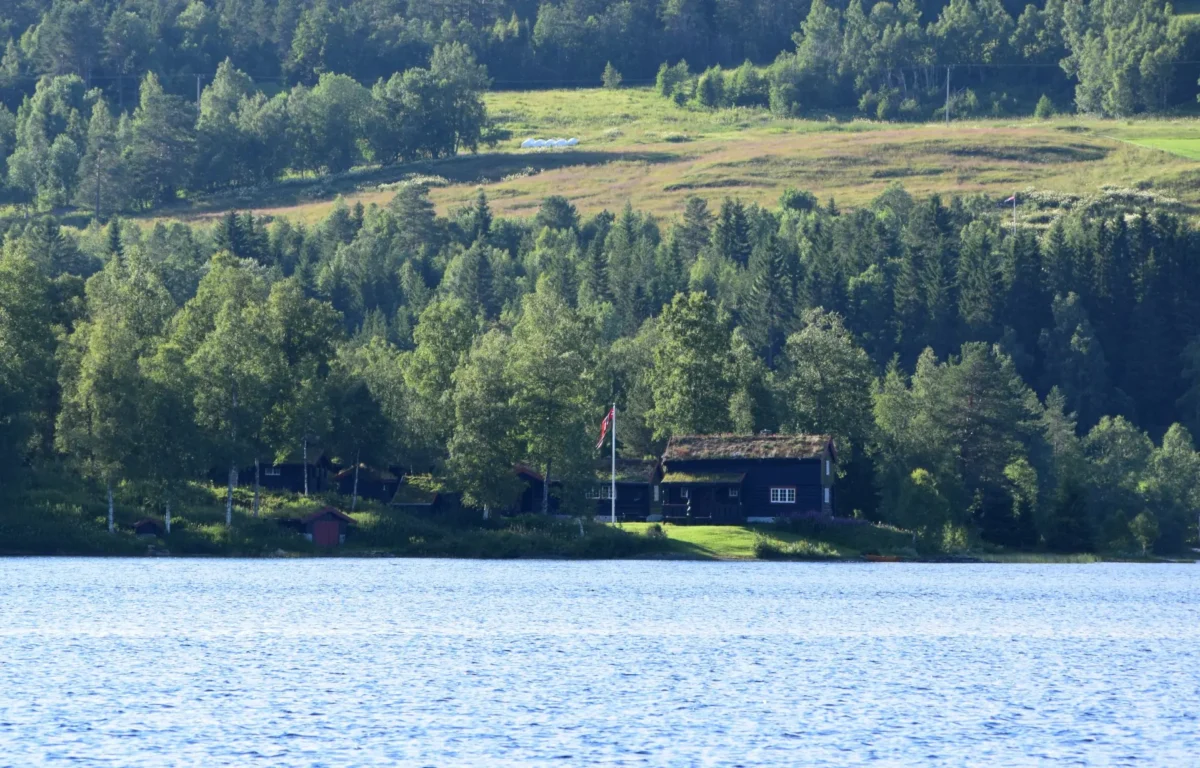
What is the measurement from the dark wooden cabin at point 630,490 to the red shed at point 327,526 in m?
25.0

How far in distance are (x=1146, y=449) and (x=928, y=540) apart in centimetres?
5452

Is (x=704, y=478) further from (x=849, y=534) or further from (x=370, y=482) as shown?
(x=370, y=482)

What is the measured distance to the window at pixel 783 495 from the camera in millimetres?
120125

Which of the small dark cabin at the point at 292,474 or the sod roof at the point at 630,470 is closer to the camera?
the small dark cabin at the point at 292,474

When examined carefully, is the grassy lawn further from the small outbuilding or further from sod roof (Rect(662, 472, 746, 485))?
the small outbuilding

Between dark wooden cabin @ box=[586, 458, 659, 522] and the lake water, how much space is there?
39.7 metres

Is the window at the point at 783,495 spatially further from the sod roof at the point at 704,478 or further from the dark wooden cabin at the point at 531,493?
the dark wooden cabin at the point at 531,493

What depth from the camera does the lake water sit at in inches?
1570

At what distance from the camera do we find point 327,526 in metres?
107

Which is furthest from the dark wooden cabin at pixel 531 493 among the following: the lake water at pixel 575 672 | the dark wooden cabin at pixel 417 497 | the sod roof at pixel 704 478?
the lake water at pixel 575 672

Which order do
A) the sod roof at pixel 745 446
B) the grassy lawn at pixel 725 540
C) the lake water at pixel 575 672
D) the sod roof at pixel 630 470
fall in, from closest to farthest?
the lake water at pixel 575 672
the grassy lawn at pixel 725 540
the sod roof at pixel 745 446
the sod roof at pixel 630 470

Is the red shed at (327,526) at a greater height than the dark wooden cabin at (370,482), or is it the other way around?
the dark wooden cabin at (370,482)

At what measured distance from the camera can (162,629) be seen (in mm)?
60719

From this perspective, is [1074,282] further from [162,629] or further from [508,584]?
[162,629]
